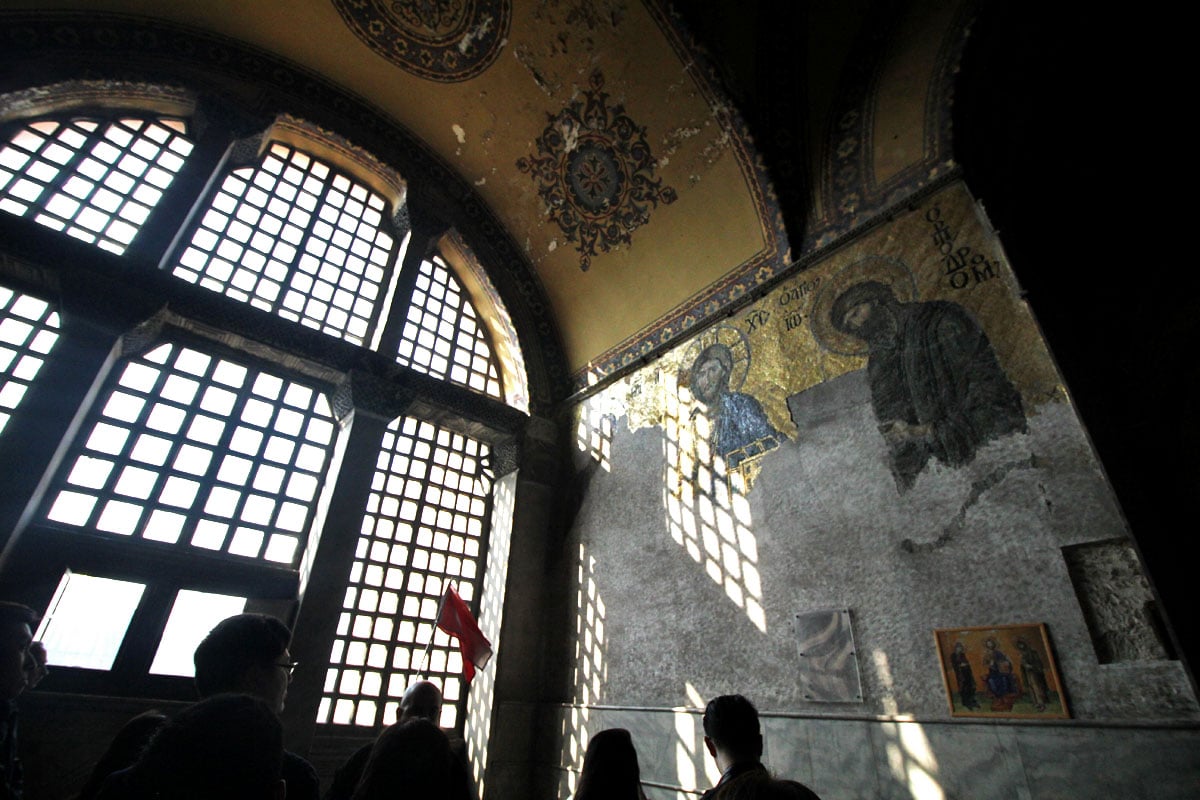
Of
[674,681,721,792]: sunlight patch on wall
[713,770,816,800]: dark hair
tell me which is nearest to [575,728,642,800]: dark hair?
[713,770,816,800]: dark hair

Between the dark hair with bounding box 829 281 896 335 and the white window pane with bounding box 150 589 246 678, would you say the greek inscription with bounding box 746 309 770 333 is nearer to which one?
the dark hair with bounding box 829 281 896 335

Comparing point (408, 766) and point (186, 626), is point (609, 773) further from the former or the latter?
point (186, 626)

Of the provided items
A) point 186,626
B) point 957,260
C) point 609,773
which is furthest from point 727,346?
point 186,626

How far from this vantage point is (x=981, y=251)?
5.09 meters

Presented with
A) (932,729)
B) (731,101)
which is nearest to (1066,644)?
(932,729)

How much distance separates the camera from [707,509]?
650 cm

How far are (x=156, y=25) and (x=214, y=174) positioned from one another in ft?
6.10

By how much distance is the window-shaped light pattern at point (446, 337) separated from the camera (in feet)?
28.3

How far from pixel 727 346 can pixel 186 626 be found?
650cm

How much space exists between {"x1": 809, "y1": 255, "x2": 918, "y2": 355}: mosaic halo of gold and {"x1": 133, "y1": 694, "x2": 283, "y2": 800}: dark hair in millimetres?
5500

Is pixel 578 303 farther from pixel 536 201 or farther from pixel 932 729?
pixel 932 729

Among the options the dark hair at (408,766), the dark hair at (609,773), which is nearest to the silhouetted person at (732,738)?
the dark hair at (609,773)

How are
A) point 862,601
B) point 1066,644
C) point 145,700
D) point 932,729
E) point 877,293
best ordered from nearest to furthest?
point 1066,644, point 932,729, point 862,601, point 145,700, point 877,293

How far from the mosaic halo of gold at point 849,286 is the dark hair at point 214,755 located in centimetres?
550
